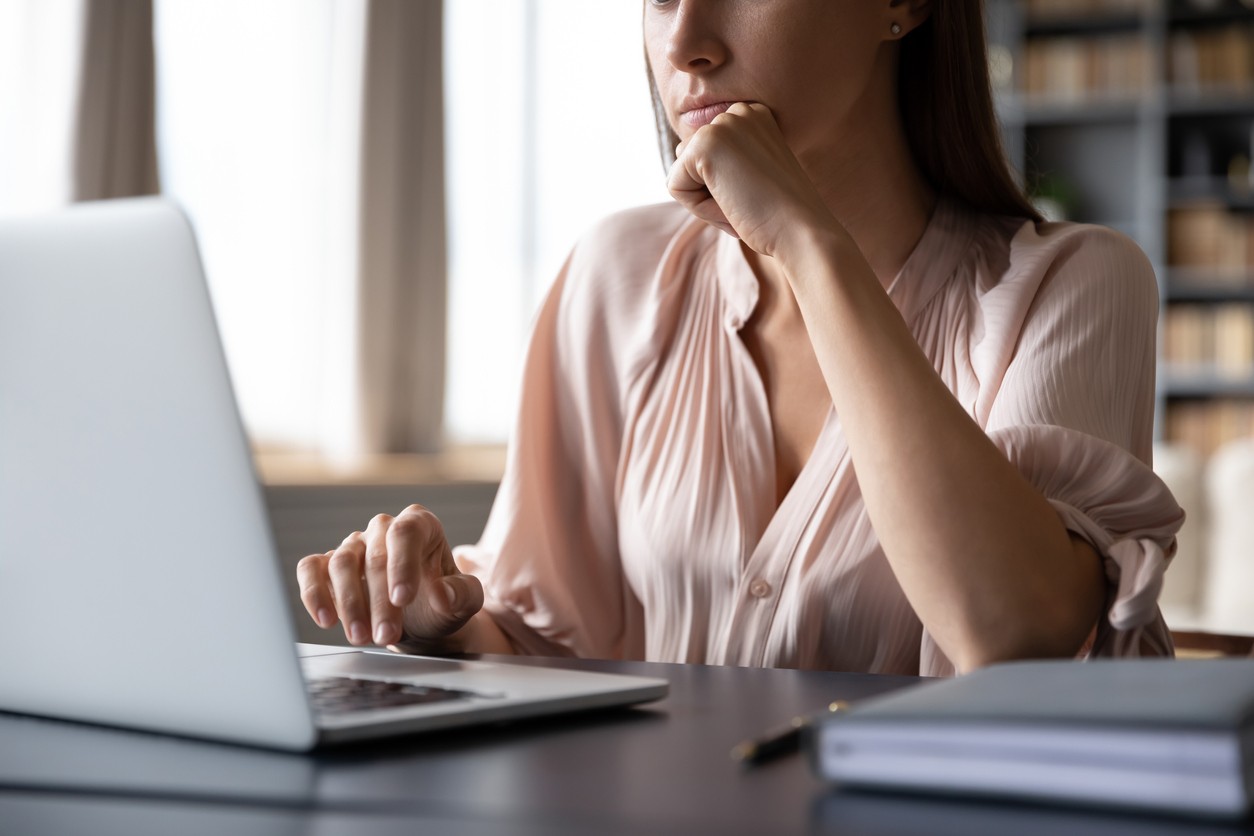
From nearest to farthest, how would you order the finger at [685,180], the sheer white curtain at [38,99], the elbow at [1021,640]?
1. the elbow at [1021,640]
2. the finger at [685,180]
3. the sheer white curtain at [38,99]

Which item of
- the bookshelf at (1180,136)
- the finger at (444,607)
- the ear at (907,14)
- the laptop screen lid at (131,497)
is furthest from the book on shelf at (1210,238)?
the laptop screen lid at (131,497)

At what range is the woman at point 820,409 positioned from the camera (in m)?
0.94

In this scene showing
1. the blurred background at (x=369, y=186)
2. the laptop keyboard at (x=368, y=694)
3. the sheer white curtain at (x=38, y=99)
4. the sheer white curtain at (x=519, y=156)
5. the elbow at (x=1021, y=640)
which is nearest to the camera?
the laptop keyboard at (x=368, y=694)

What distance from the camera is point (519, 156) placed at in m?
4.25

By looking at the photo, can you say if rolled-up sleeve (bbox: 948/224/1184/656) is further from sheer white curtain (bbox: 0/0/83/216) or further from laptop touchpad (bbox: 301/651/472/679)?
sheer white curtain (bbox: 0/0/83/216)

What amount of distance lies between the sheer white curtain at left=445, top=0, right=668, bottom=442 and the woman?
2.65 metres

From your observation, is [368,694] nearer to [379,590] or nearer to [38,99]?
[379,590]

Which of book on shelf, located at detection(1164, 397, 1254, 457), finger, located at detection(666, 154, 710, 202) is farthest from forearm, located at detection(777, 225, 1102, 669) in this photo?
book on shelf, located at detection(1164, 397, 1254, 457)

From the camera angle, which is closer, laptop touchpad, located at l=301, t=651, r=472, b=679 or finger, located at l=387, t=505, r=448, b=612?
laptop touchpad, located at l=301, t=651, r=472, b=679

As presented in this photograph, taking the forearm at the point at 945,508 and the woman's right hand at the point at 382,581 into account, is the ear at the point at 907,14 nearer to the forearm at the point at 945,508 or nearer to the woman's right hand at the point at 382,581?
the forearm at the point at 945,508

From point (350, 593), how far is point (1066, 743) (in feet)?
1.92

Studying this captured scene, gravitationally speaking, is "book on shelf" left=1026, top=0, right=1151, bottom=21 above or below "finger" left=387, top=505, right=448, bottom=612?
above

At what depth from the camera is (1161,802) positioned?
478 mm

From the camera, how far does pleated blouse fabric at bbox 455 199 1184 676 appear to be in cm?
103
